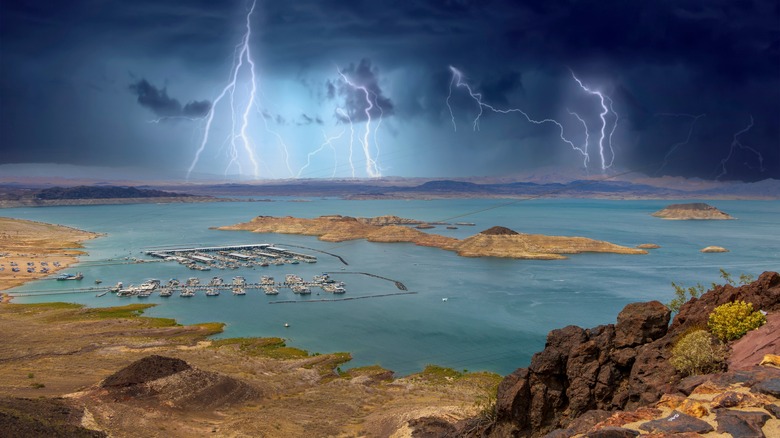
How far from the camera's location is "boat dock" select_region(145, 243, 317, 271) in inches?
4178

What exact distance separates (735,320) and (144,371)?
3149 centimetres

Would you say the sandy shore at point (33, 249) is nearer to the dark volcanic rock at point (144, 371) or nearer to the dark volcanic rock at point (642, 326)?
the dark volcanic rock at point (144, 371)

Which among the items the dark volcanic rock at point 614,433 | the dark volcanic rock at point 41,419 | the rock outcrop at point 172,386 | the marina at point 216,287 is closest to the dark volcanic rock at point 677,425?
the dark volcanic rock at point 614,433

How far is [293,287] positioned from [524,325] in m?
35.9

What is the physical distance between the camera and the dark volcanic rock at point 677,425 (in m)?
12.2

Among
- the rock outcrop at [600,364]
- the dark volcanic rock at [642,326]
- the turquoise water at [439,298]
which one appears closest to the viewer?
the rock outcrop at [600,364]

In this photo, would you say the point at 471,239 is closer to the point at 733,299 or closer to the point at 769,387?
the point at 733,299

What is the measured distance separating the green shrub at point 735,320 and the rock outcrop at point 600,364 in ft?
3.73

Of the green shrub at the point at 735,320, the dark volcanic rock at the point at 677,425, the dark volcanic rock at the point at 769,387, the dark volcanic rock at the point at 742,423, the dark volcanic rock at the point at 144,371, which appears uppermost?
the green shrub at the point at 735,320

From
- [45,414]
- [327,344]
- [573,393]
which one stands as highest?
[573,393]

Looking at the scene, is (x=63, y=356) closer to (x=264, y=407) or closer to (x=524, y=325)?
(x=264, y=407)

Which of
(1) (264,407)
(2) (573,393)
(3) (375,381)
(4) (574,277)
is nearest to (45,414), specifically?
(1) (264,407)

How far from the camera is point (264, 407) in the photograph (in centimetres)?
3312

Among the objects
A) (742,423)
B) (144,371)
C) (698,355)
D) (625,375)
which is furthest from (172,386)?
(742,423)
